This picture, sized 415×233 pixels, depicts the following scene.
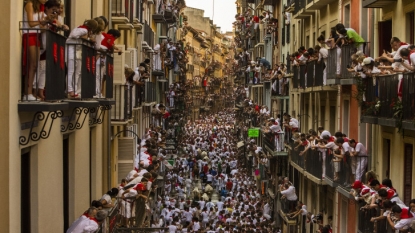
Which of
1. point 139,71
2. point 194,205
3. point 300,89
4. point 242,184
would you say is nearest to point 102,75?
point 139,71

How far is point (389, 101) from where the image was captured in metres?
18.3

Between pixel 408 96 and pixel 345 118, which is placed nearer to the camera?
pixel 408 96

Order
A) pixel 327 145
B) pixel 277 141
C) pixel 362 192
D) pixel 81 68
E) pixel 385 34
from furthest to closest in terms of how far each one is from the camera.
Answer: pixel 277 141 < pixel 327 145 < pixel 385 34 < pixel 362 192 < pixel 81 68

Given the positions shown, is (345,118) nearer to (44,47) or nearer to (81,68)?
(81,68)

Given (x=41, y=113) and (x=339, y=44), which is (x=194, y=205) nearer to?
(x=339, y=44)

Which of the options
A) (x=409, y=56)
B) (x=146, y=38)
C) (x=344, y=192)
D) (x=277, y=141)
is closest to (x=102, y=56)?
(x=409, y=56)

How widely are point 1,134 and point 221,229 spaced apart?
24.1 metres

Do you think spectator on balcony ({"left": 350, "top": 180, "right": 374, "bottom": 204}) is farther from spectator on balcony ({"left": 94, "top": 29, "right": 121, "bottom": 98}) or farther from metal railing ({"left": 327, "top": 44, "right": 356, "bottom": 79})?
spectator on balcony ({"left": 94, "top": 29, "right": 121, "bottom": 98})

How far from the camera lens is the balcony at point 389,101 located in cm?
1664

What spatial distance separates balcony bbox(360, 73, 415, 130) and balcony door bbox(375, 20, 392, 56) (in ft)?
4.04

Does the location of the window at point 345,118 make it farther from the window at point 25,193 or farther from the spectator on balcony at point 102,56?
the window at point 25,193

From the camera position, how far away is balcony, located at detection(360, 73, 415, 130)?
54.6ft

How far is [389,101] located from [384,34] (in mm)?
3608

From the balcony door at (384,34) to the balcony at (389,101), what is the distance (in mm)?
1231
